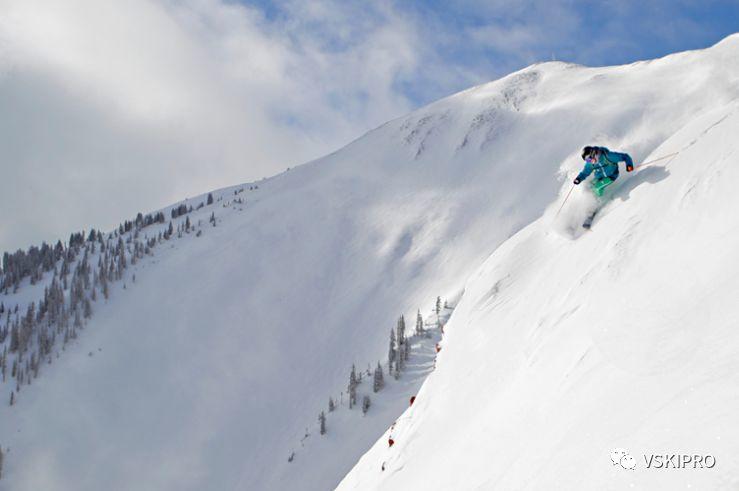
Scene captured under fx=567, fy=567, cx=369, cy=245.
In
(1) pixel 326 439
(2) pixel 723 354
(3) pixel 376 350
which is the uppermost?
(2) pixel 723 354

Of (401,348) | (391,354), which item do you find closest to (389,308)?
(391,354)

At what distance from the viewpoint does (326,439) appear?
57469 mm

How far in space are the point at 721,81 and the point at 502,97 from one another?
2082 inches

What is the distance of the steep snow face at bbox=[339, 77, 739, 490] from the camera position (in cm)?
679

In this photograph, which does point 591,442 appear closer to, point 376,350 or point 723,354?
point 723,354

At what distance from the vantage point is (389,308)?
83.7 metres

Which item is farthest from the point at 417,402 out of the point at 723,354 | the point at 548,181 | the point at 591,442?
the point at 548,181

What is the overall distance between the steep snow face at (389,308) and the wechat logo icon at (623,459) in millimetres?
198

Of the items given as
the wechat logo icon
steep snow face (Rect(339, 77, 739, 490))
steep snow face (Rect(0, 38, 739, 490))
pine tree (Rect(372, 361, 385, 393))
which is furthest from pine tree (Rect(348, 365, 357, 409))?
the wechat logo icon

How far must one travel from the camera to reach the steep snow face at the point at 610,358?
6793mm

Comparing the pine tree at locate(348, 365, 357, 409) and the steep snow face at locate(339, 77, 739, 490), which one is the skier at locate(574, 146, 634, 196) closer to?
the steep snow face at locate(339, 77, 739, 490)

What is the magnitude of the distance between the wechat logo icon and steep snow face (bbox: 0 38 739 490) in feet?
0.65

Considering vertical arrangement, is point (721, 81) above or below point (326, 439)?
above

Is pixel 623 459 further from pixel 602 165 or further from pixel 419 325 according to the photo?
pixel 419 325
